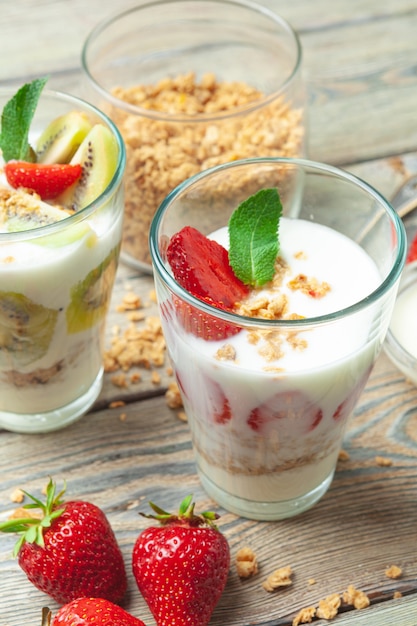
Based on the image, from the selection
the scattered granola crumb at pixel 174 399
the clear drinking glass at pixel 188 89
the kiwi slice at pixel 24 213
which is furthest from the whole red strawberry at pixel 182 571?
the clear drinking glass at pixel 188 89

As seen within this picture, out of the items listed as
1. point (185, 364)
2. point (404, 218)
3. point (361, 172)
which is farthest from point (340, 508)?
point (361, 172)

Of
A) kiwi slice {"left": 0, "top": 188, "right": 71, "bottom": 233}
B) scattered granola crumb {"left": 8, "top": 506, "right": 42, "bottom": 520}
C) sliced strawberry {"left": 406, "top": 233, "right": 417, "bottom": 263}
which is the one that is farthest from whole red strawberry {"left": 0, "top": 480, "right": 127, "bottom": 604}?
sliced strawberry {"left": 406, "top": 233, "right": 417, "bottom": 263}

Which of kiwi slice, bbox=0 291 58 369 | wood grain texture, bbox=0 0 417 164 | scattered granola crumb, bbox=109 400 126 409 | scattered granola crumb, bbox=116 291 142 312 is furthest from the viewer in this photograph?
wood grain texture, bbox=0 0 417 164

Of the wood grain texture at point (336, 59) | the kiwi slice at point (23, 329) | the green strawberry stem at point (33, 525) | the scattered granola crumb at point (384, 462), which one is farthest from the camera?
the wood grain texture at point (336, 59)

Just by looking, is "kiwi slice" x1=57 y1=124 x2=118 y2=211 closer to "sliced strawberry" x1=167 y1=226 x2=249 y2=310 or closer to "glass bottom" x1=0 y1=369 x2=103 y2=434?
"sliced strawberry" x1=167 y1=226 x2=249 y2=310

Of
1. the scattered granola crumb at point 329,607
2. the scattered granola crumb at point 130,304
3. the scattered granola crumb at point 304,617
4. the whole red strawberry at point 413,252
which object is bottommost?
the scattered granola crumb at point 130,304

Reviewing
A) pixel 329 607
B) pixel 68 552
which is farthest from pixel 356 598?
pixel 68 552

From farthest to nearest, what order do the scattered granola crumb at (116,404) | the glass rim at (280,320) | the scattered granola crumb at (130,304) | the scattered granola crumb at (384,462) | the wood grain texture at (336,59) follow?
Answer: 1. the wood grain texture at (336,59)
2. the scattered granola crumb at (130,304)
3. the scattered granola crumb at (116,404)
4. the scattered granola crumb at (384,462)
5. the glass rim at (280,320)

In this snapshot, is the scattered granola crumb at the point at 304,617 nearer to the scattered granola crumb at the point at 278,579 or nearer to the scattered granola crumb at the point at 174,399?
the scattered granola crumb at the point at 278,579
